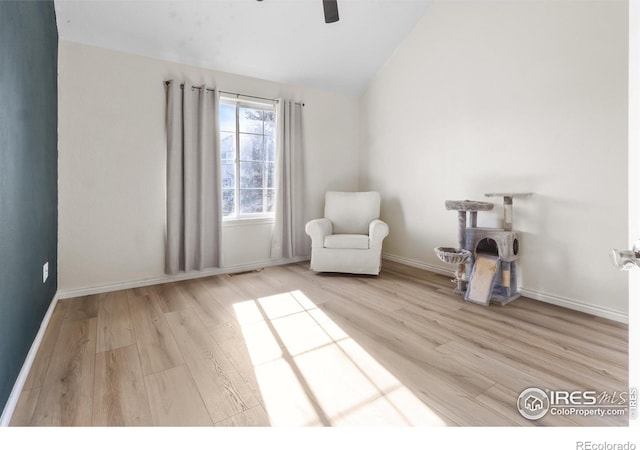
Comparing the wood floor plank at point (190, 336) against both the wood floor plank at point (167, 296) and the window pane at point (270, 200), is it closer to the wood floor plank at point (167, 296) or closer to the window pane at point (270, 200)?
the wood floor plank at point (167, 296)

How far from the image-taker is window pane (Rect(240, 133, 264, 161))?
3745 millimetres

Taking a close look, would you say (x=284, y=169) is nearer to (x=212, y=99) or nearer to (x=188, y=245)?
(x=212, y=99)

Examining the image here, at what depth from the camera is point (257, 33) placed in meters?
3.21

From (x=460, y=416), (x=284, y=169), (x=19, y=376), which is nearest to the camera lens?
(x=460, y=416)

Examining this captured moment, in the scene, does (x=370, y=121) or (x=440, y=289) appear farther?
(x=370, y=121)

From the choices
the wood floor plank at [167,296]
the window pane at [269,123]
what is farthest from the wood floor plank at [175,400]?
the window pane at [269,123]

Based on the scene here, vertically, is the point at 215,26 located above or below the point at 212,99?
above

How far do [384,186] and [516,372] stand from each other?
2.92m

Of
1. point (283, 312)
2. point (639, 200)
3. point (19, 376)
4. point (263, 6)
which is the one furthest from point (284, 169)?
point (639, 200)

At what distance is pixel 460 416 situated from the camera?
1.26 m

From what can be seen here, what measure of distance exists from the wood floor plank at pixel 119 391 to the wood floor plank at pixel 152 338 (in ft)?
0.19

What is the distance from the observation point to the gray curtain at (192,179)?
3135 millimetres

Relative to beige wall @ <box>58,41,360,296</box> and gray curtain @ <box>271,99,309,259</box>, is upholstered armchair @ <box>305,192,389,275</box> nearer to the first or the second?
gray curtain @ <box>271,99,309,259</box>

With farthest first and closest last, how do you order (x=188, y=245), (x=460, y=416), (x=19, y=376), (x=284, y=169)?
(x=284, y=169) < (x=188, y=245) < (x=19, y=376) < (x=460, y=416)
